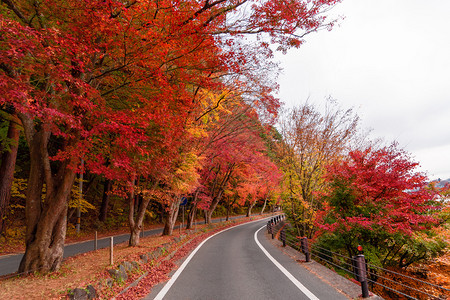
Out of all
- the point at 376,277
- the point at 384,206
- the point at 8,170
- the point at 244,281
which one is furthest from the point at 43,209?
the point at 376,277

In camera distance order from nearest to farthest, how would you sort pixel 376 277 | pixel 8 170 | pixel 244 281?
pixel 244 281, pixel 376 277, pixel 8 170

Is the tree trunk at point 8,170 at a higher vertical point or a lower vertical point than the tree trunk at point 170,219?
higher

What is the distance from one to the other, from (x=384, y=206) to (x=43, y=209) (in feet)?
35.8

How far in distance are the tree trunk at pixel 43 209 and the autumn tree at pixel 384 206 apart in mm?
9038

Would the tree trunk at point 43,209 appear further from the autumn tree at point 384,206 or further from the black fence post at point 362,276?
the autumn tree at point 384,206

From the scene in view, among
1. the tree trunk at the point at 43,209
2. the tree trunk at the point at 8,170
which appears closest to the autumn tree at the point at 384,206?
the tree trunk at the point at 43,209

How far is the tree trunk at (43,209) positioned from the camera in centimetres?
630

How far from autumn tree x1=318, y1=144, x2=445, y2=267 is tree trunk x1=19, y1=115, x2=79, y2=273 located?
29.7ft

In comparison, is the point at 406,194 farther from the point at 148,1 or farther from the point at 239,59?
the point at 148,1

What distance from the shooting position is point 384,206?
8.08m

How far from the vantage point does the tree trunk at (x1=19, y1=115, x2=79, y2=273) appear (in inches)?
248

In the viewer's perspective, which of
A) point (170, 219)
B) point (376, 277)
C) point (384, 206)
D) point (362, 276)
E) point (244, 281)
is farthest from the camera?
point (170, 219)

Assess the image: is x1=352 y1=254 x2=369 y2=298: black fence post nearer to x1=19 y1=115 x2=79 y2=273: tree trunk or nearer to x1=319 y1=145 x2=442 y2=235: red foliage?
x1=319 y1=145 x2=442 y2=235: red foliage

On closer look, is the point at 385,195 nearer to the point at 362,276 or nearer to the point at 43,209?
the point at 362,276
